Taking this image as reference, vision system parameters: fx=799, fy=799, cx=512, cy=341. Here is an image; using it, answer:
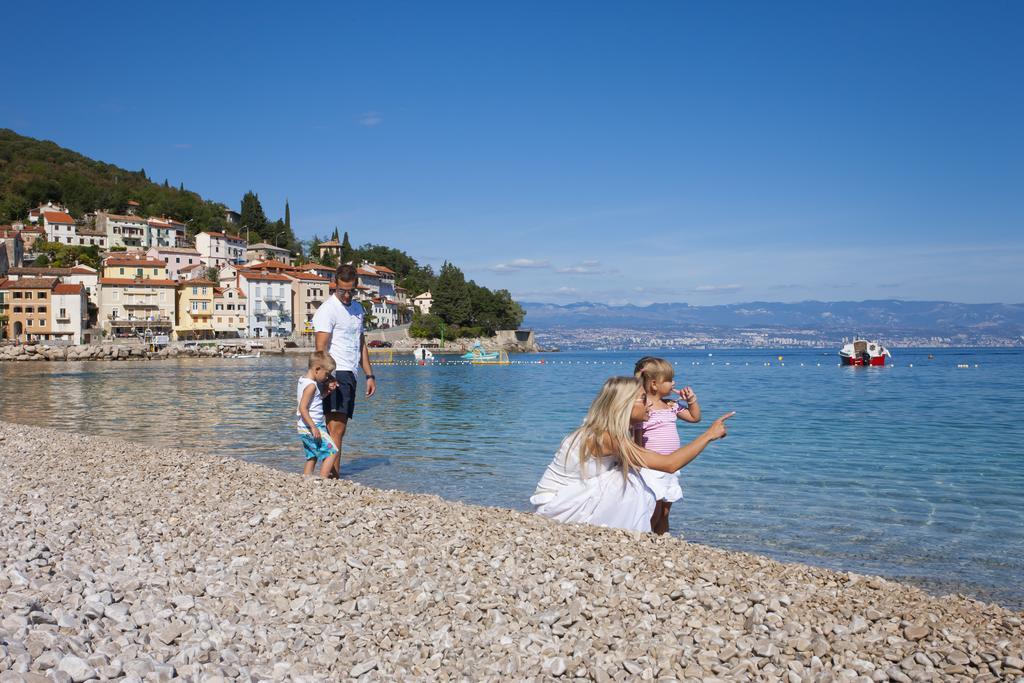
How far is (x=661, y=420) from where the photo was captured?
7219mm

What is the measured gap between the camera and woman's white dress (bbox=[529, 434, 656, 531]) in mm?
6547

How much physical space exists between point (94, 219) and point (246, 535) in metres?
152

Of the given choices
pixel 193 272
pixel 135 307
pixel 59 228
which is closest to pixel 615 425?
pixel 135 307

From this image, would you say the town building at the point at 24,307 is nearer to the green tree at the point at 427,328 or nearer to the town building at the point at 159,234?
the town building at the point at 159,234

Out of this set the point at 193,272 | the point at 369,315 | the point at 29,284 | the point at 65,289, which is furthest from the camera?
the point at 369,315

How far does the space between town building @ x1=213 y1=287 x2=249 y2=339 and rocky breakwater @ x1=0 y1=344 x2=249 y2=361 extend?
44.8 feet

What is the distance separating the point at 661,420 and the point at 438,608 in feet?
10.1

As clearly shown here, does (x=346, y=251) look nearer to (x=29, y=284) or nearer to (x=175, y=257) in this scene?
(x=175, y=257)

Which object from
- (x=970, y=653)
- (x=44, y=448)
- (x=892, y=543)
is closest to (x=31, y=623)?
(x=970, y=653)

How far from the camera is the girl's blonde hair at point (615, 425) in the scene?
6.20 meters

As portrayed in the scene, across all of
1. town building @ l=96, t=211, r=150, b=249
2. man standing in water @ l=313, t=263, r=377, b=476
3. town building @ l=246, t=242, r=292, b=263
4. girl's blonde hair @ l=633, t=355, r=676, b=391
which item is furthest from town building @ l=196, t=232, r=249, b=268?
girl's blonde hair @ l=633, t=355, r=676, b=391

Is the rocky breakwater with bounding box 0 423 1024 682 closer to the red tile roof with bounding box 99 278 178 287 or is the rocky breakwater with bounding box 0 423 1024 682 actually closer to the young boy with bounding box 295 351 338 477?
the young boy with bounding box 295 351 338 477

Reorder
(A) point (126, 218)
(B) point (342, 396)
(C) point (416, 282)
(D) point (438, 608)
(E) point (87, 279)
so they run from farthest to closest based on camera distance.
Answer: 1. (C) point (416, 282)
2. (A) point (126, 218)
3. (E) point (87, 279)
4. (B) point (342, 396)
5. (D) point (438, 608)

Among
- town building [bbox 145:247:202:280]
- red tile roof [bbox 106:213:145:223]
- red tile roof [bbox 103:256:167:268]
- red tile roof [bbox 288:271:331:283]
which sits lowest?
red tile roof [bbox 288:271:331:283]
